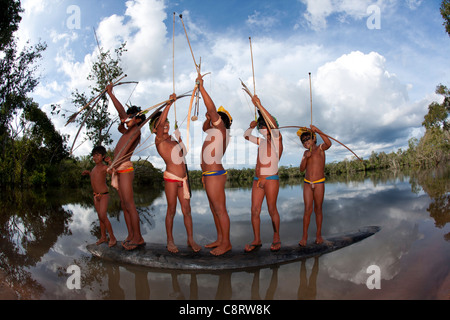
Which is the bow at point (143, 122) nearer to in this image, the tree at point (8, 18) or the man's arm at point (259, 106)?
the man's arm at point (259, 106)

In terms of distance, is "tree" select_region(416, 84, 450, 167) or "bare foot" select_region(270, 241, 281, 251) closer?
"bare foot" select_region(270, 241, 281, 251)

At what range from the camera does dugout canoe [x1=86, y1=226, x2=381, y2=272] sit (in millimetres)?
3777

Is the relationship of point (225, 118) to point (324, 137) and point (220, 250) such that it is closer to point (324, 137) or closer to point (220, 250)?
point (324, 137)

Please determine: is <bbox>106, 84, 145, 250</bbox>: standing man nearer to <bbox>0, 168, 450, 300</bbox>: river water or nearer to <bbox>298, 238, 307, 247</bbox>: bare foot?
<bbox>0, 168, 450, 300</bbox>: river water

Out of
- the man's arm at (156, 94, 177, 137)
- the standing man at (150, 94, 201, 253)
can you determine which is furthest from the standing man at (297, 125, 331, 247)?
the man's arm at (156, 94, 177, 137)

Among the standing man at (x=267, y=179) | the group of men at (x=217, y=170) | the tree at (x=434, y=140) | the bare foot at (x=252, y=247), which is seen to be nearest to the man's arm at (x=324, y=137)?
the group of men at (x=217, y=170)

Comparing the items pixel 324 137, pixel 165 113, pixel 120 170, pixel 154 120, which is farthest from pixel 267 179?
pixel 120 170

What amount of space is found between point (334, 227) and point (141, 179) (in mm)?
21865

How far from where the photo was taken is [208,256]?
4.00 metres

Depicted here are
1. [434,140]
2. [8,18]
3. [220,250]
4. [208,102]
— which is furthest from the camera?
[434,140]

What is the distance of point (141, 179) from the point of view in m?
25.1

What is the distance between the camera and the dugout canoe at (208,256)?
12.4 feet
